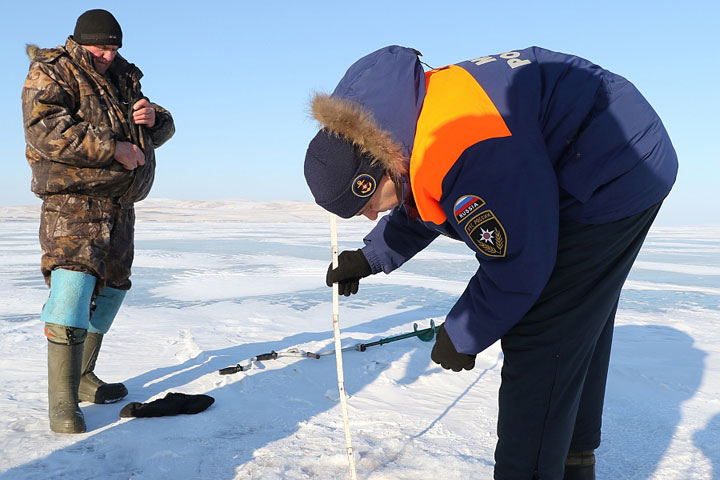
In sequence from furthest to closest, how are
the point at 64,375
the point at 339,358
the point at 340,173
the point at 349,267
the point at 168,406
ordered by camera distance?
the point at 168,406
the point at 64,375
the point at 349,267
the point at 339,358
the point at 340,173

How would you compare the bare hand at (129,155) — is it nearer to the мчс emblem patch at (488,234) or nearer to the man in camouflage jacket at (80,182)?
the man in camouflage jacket at (80,182)

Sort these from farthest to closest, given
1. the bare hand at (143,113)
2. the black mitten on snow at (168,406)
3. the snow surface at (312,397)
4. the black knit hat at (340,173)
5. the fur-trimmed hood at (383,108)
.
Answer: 1. the bare hand at (143,113)
2. the black mitten on snow at (168,406)
3. the snow surface at (312,397)
4. the black knit hat at (340,173)
5. the fur-trimmed hood at (383,108)

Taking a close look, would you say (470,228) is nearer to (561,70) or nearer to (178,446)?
(561,70)

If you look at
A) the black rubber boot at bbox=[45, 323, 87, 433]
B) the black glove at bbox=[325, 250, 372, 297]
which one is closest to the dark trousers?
the black glove at bbox=[325, 250, 372, 297]

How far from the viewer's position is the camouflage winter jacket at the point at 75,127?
248 centimetres

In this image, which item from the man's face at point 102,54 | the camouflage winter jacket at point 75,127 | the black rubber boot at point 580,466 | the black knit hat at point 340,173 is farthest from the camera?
the man's face at point 102,54

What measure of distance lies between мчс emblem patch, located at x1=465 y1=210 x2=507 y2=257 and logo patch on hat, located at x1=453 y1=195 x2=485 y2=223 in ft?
0.07

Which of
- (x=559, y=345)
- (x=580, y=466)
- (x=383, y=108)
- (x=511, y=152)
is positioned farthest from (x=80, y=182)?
(x=580, y=466)

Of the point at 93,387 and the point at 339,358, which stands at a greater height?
the point at 339,358

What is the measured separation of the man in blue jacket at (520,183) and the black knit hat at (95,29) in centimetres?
165

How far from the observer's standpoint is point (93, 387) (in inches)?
111

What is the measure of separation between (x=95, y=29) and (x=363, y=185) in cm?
186

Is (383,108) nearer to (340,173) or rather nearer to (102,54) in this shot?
(340,173)

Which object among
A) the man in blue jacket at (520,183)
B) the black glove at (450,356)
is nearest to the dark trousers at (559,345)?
the man in blue jacket at (520,183)
